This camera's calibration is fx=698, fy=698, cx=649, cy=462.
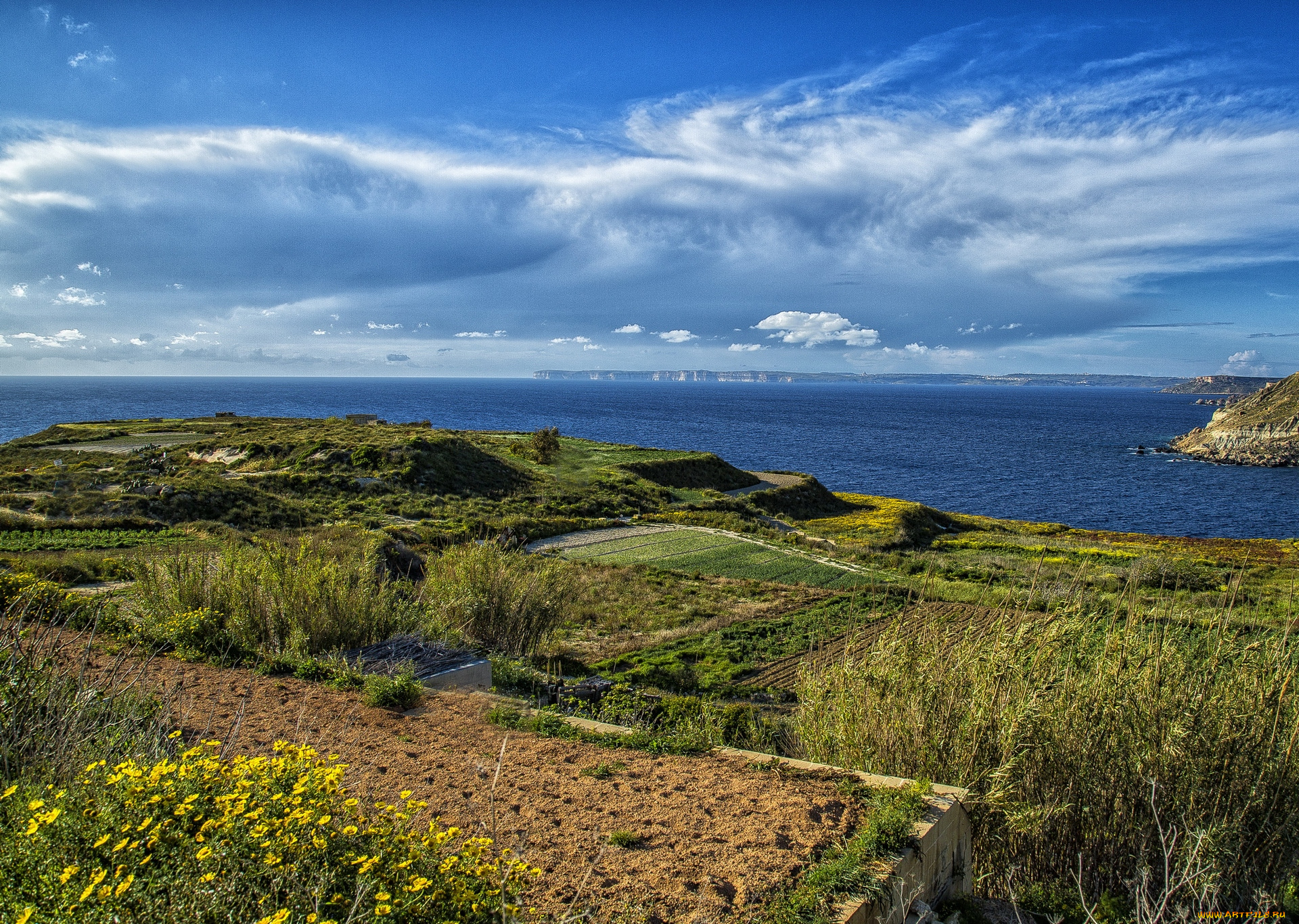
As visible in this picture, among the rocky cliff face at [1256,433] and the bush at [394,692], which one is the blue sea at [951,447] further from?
the bush at [394,692]

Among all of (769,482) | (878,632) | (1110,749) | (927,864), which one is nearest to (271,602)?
(927,864)

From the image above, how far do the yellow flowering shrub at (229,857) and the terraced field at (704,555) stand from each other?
79.5ft

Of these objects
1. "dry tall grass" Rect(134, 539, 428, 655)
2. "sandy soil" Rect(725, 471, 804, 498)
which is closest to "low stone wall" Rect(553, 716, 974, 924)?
"dry tall grass" Rect(134, 539, 428, 655)

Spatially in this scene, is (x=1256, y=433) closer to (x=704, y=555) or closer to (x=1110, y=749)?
(x=704, y=555)

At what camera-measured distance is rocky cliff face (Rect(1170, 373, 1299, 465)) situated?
85.4m

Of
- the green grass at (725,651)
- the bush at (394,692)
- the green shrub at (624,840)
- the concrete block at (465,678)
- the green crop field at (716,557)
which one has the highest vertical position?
the green shrub at (624,840)

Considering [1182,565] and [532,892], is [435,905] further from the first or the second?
[1182,565]

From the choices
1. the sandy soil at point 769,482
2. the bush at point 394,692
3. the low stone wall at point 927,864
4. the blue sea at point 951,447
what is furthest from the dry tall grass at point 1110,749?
the blue sea at point 951,447

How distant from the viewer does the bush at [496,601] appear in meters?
12.5

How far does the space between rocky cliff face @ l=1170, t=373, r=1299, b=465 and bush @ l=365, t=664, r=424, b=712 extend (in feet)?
350

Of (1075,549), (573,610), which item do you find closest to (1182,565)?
(1075,549)

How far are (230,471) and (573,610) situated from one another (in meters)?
28.7

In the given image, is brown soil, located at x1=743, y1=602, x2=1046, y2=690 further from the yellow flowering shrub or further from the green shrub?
the yellow flowering shrub

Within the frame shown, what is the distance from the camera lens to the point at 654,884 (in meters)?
4.35
